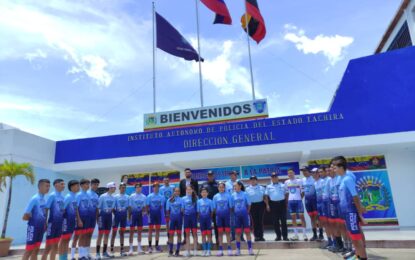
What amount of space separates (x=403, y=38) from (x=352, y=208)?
17218mm

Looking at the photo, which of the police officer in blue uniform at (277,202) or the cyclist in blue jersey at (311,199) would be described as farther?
the police officer in blue uniform at (277,202)

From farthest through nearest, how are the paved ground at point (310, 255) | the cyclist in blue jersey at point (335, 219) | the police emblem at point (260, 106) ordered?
1. the police emblem at point (260, 106)
2. the cyclist in blue jersey at point (335, 219)
3. the paved ground at point (310, 255)

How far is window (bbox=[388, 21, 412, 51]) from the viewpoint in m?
16.9

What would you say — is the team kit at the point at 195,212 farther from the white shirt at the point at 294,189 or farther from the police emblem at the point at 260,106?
the police emblem at the point at 260,106

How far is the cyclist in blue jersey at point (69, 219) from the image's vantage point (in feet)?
20.9

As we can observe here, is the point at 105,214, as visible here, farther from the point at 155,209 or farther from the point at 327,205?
the point at 327,205

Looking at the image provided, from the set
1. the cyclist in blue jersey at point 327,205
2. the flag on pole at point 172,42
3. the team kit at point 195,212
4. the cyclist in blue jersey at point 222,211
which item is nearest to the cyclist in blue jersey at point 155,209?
the team kit at point 195,212

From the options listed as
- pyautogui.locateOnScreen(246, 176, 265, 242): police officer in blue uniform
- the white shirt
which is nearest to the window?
the white shirt

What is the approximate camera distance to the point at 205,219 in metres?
7.20

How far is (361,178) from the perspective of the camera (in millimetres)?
12070

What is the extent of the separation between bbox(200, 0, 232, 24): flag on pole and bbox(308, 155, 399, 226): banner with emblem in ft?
31.7

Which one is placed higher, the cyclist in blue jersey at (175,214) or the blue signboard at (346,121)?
the blue signboard at (346,121)

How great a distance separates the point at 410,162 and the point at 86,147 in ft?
45.9

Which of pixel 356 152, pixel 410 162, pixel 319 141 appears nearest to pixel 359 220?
pixel 319 141
